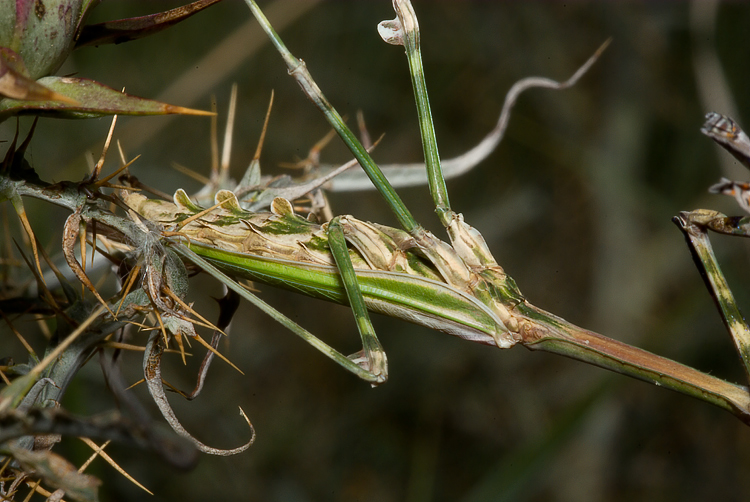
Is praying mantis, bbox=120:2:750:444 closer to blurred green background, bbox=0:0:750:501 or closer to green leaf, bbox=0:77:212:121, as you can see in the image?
green leaf, bbox=0:77:212:121

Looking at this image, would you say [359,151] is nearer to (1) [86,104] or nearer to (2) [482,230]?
(1) [86,104]

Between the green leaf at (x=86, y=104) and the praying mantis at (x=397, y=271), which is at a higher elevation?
the green leaf at (x=86, y=104)

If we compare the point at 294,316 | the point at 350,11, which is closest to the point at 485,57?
the point at 350,11

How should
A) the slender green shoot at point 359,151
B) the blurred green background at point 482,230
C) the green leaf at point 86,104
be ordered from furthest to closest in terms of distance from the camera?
the blurred green background at point 482,230 → the slender green shoot at point 359,151 → the green leaf at point 86,104

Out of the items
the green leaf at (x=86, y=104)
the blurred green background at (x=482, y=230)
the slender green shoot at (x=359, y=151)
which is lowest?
the blurred green background at (x=482, y=230)

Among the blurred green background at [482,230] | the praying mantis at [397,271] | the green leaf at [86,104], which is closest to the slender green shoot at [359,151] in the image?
the praying mantis at [397,271]

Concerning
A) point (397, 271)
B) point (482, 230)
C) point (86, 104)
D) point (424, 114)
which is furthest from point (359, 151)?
point (482, 230)

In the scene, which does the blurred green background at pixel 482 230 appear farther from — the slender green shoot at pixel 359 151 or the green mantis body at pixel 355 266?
the green mantis body at pixel 355 266
